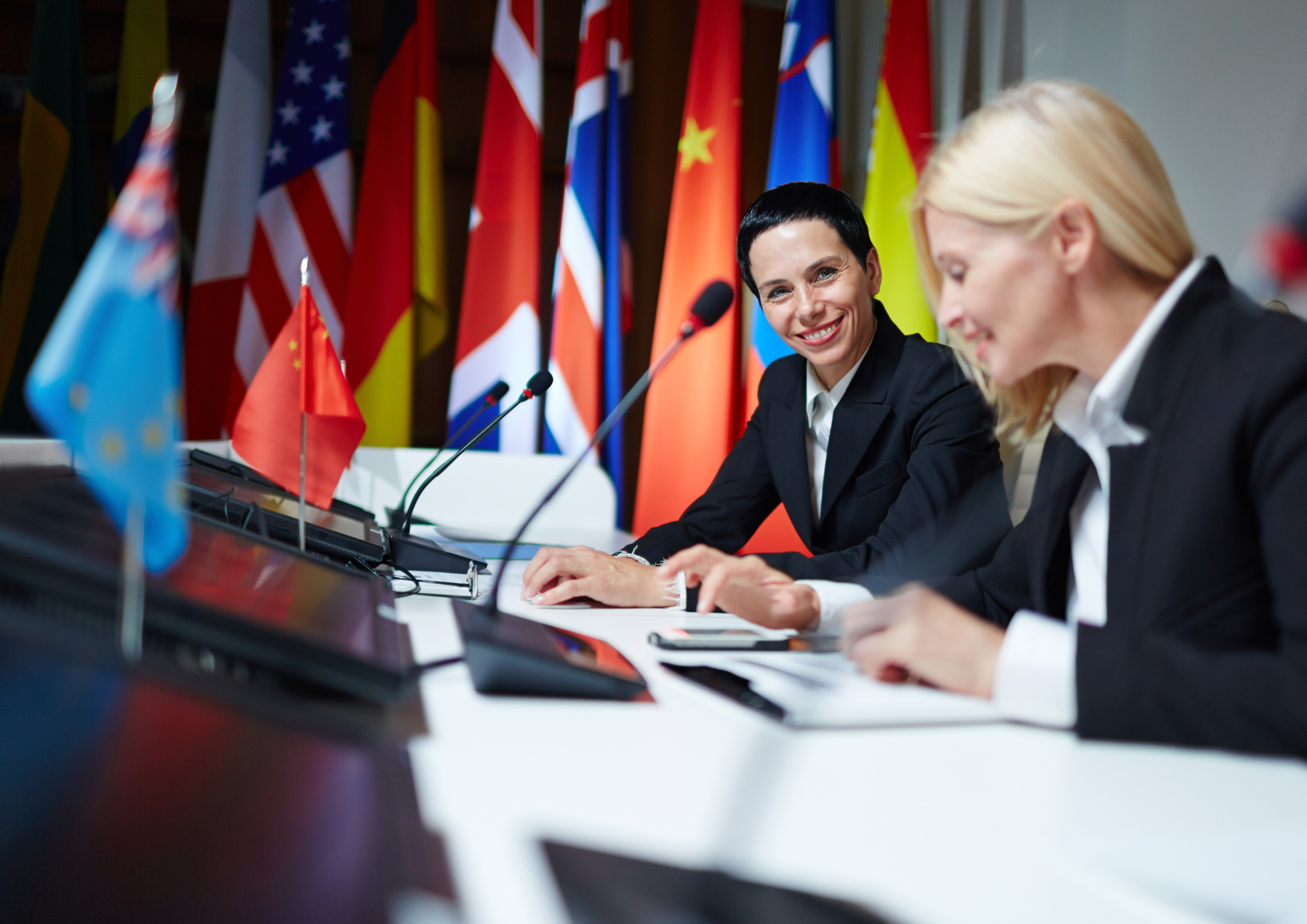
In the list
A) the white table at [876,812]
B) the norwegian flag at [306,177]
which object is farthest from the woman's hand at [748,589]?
the norwegian flag at [306,177]

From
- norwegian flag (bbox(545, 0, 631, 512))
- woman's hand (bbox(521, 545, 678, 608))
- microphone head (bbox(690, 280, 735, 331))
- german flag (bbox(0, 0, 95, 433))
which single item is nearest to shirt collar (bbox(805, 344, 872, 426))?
woman's hand (bbox(521, 545, 678, 608))

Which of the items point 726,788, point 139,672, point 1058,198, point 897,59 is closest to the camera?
point 139,672

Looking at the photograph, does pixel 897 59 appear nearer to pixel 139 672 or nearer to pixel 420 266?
pixel 420 266

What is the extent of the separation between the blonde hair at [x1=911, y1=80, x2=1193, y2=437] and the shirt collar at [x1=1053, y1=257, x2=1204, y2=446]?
3 cm

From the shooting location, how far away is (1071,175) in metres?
0.87

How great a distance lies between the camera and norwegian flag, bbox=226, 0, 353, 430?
132 inches

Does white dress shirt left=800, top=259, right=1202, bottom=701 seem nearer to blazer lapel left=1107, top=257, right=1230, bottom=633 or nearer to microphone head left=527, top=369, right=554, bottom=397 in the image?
blazer lapel left=1107, top=257, right=1230, bottom=633

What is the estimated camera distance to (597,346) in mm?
3492

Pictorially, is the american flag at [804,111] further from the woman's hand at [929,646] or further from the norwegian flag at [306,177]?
the woman's hand at [929,646]

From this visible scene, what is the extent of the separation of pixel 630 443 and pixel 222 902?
3.82 meters

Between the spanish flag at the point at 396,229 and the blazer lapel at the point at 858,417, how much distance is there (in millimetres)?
2027

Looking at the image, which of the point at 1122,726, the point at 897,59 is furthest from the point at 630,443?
the point at 1122,726

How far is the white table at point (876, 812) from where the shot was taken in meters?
0.44

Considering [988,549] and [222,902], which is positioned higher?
[222,902]
